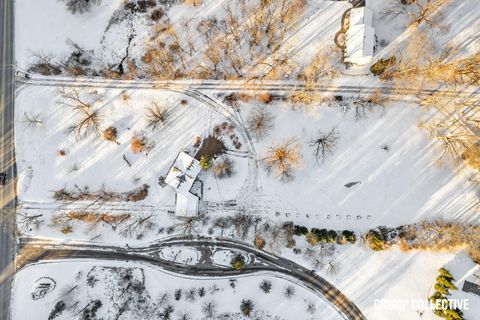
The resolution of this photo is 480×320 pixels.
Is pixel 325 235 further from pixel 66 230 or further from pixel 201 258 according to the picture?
pixel 66 230

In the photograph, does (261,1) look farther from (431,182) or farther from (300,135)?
(431,182)

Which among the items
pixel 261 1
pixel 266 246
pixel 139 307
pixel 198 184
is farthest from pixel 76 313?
pixel 261 1

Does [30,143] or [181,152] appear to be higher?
[30,143]

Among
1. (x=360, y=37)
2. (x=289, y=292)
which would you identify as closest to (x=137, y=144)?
(x=289, y=292)

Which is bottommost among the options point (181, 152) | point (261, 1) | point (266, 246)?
point (266, 246)

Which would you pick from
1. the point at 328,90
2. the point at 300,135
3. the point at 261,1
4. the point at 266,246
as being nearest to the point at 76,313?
the point at 266,246

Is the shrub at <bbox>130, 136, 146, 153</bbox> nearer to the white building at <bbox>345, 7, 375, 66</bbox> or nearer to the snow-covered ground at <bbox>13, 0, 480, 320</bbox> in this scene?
the snow-covered ground at <bbox>13, 0, 480, 320</bbox>

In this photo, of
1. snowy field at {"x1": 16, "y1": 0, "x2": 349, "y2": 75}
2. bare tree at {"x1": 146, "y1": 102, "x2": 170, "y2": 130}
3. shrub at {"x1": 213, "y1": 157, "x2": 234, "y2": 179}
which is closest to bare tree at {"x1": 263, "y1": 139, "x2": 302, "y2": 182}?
shrub at {"x1": 213, "y1": 157, "x2": 234, "y2": 179}

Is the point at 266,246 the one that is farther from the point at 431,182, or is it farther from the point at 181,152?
Answer: the point at 431,182
